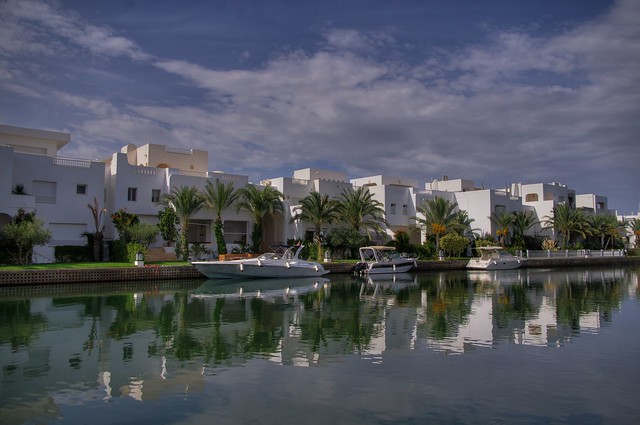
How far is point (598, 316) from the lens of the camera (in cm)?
1986

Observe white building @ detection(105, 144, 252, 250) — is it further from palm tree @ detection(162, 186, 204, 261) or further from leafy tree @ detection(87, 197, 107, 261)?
palm tree @ detection(162, 186, 204, 261)

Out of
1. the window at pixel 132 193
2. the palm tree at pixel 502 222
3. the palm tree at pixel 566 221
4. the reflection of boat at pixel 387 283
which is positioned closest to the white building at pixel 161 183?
the window at pixel 132 193

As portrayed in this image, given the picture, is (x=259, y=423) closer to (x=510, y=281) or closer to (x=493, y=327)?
(x=493, y=327)

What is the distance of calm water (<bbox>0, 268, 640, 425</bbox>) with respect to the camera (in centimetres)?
880

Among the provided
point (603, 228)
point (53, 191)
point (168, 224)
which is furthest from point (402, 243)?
point (603, 228)

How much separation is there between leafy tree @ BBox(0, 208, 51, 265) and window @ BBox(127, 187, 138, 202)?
7.48 meters

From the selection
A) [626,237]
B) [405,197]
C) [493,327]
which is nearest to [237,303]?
[493,327]

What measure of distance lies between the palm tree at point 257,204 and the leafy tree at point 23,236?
47.8 feet

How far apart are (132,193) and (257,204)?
360 inches

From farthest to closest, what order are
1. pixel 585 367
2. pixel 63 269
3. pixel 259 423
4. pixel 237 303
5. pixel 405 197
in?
1. pixel 405 197
2. pixel 63 269
3. pixel 237 303
4. pixel 585 367
5. pixel 259 423

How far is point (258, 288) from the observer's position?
29203mm

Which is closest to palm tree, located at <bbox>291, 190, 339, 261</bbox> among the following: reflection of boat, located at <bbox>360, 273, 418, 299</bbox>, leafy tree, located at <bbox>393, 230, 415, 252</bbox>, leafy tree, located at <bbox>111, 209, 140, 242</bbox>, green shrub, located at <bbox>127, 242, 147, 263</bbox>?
reflection of boat, located at <bbox>360, 273, 418, 299</bbox>

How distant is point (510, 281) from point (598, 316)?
17077 millimetres

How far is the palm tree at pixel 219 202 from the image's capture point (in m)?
38.4
